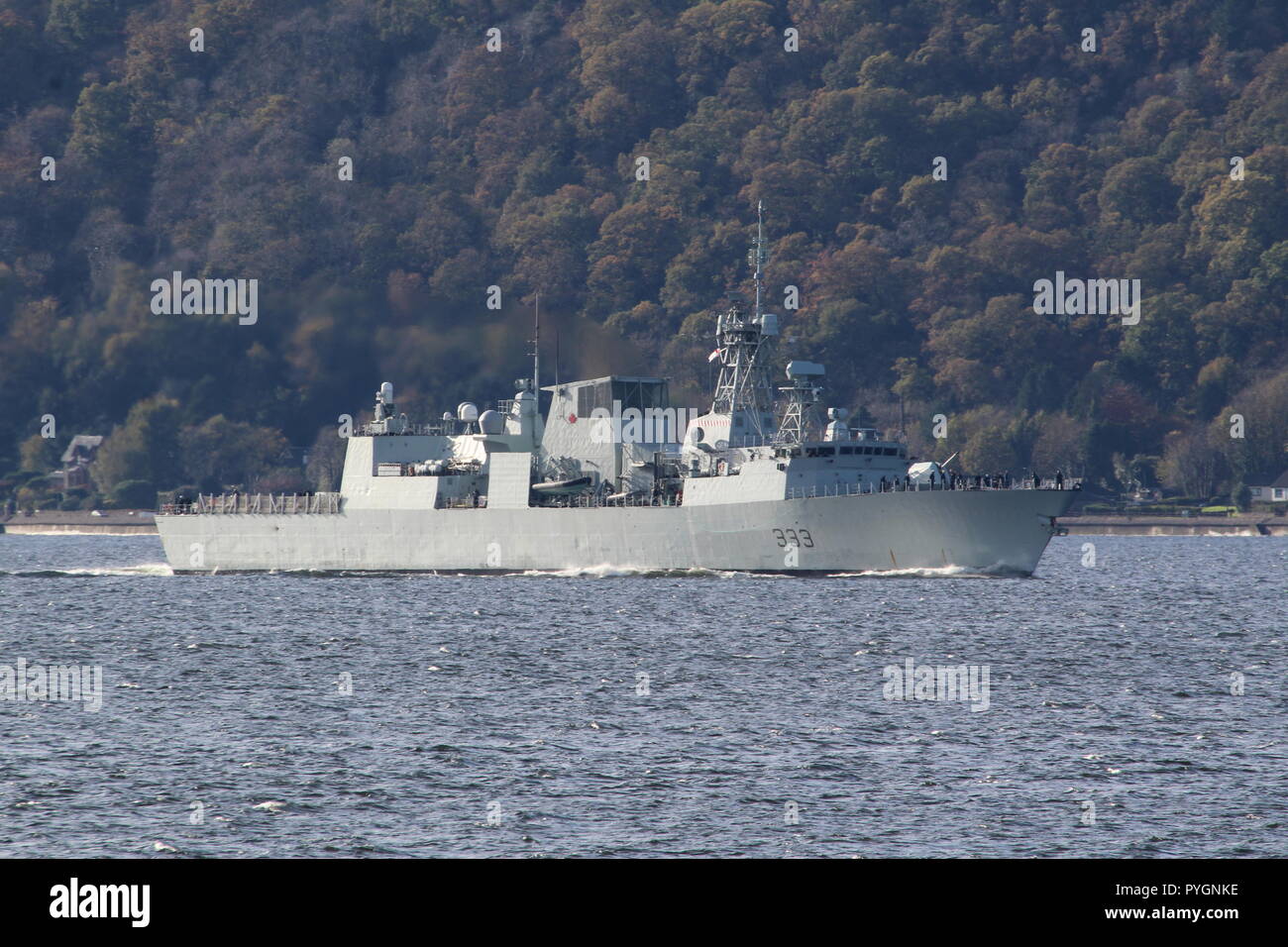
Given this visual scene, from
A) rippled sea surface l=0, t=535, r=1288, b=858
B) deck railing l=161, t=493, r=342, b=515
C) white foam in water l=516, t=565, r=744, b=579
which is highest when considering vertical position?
deck railing l=161, t=493, r=342, b=515

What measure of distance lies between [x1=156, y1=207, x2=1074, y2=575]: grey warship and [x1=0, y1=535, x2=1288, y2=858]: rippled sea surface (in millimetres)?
4299

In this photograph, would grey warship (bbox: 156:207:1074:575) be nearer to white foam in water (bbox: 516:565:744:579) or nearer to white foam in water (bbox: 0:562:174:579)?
white foam in water (bbox: 516:565:744:579)

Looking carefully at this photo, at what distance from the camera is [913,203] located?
181m

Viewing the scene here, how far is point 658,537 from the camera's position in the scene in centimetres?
6506

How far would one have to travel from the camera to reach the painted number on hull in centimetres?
6050

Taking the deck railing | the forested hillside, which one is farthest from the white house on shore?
the deck railing

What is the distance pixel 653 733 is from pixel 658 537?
119ft

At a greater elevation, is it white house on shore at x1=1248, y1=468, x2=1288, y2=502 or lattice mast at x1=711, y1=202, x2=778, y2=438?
lattice mast at x1=711, y1=202, x2=778, y2=438

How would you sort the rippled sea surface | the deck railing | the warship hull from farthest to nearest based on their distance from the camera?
the deck railing → the warship hull → the rippled sea surface

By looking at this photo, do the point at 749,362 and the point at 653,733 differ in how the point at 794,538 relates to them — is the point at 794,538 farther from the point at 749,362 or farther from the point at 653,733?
the point at 653,733

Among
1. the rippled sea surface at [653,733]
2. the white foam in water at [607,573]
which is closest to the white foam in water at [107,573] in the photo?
the white foam in water at [607,573]

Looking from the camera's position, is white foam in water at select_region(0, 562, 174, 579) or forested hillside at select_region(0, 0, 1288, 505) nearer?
white foam in water at select_region(0, 562, 174, 579)

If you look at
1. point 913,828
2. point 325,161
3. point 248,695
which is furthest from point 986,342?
point 913,828

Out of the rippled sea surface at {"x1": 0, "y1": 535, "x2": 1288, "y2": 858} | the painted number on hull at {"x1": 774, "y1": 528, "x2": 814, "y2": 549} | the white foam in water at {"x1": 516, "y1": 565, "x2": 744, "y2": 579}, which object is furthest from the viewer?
the white foam in water at {"x1": 516, "y1": 565, "x2": 744, "y2": 579}
